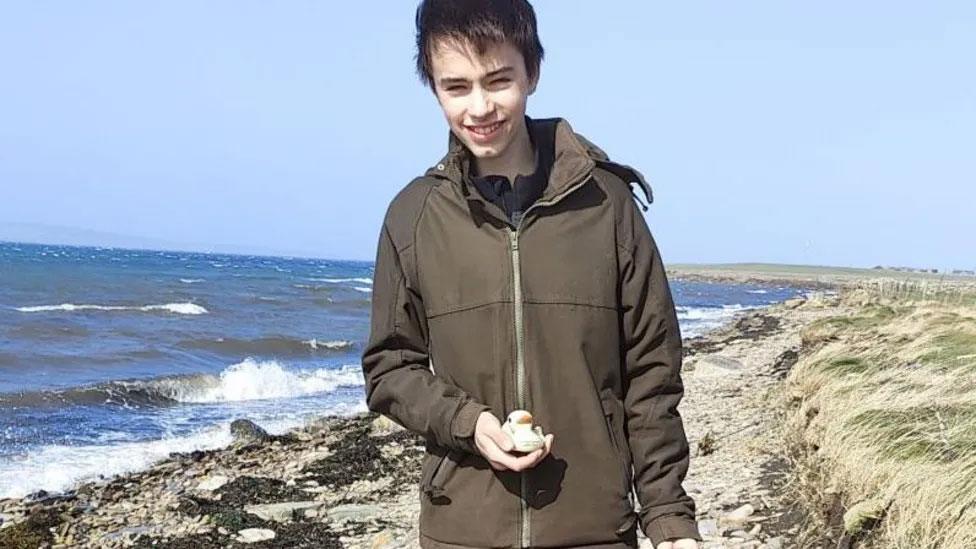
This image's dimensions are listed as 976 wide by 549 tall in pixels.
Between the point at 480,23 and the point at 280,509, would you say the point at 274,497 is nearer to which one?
the point at 280,509

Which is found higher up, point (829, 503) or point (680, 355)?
point (680, 355)

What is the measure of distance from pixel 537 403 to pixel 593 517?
11.8 inches

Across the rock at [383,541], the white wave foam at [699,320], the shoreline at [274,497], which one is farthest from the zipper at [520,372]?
the white wave foam at [699,320]

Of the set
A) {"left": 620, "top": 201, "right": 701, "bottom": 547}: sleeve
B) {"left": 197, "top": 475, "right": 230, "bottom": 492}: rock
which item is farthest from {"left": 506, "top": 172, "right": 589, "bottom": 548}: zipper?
{"left": 197, "top": 475, "right": 230, "bottom": 492}: rock

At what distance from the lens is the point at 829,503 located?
5.41 metres

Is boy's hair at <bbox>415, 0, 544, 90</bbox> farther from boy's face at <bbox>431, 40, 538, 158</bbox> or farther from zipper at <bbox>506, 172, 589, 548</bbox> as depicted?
zipper at <bbox>506, 172, 589, 548</bbox>

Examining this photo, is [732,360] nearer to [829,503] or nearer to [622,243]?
[829,503]

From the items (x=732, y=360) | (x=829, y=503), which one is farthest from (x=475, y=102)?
(x=732, y=360)

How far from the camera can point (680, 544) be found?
2.25 m

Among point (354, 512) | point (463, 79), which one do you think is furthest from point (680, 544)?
point (354, 512)

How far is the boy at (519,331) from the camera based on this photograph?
2.22 meters

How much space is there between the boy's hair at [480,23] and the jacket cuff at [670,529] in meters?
1.14

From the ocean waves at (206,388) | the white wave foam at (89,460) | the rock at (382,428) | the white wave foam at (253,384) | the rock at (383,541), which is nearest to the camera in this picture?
the rock at (383,541)

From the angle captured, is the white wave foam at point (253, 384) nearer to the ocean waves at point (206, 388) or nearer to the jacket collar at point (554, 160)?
the ocean waves at point (206, 388)
